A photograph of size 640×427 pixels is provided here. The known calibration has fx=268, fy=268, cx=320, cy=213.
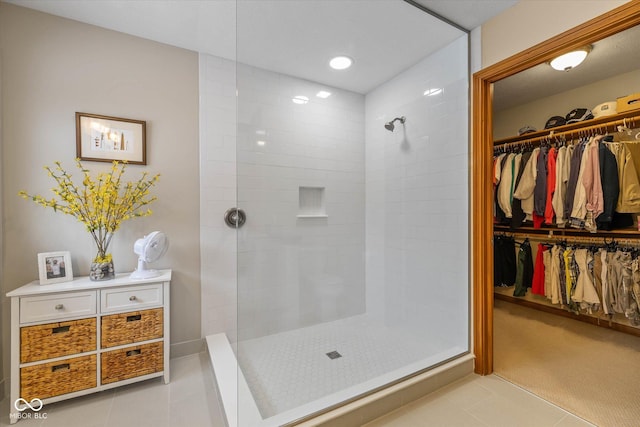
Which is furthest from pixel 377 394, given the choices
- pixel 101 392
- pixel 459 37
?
pixel 459 37

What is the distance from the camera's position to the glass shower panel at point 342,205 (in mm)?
1561

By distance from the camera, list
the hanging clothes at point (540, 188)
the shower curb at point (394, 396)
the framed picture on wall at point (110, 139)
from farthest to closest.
→ the hanging clothes at point (540, 188), the framed picture on wall at point (110, 139), the shower curb at point (394, 396)

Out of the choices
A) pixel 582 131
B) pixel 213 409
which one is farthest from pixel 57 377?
pixel 582 131

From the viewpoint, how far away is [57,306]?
5.11ft

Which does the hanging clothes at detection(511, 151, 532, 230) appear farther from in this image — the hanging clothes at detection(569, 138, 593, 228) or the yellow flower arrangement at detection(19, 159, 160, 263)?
the yellow flower arrangement at detection(19, 159, 160, 263)

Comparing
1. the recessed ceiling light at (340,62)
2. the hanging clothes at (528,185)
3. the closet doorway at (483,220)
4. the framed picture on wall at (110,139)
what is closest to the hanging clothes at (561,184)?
the hanging clothes at (528,185)

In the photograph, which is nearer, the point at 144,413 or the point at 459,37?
the point at 144,413

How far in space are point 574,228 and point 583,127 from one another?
1.02 metres

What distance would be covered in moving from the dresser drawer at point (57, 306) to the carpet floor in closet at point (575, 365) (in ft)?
8.97

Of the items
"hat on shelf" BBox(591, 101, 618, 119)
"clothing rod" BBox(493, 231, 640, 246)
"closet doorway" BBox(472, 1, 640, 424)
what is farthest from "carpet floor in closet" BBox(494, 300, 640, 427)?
"hat on shelf" BBox(591, 101, 618, 119)

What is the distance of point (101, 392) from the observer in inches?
67.9

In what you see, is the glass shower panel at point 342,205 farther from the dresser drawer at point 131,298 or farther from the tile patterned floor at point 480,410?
the dresser drawer at point 131,298

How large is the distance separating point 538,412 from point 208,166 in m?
2.72

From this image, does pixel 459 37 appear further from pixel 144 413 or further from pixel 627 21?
pixel 144 413
